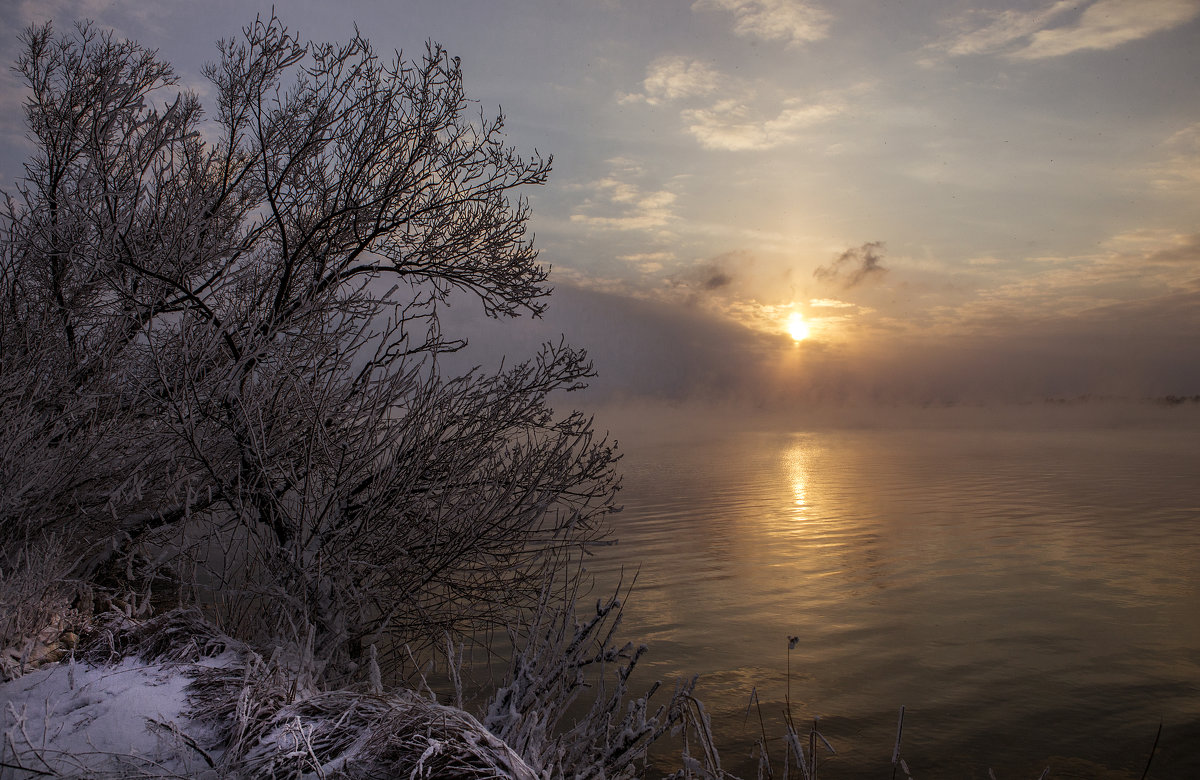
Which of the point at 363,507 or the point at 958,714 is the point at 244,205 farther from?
the point at 958,714

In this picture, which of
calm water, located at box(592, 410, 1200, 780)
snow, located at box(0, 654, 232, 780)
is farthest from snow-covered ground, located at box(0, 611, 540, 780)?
calm water, located at box(592, 410, 1200, 780)

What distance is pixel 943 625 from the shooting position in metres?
13.5

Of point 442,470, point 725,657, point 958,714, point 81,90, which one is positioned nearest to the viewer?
point 442,470

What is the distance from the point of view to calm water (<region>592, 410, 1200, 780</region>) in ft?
28.1

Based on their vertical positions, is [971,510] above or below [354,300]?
below

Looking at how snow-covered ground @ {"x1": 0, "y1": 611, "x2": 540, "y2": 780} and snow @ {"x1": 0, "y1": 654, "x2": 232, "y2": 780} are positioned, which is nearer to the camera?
snow-covered ground @ {"x1": 0, "y1": 611, "x2": 540, "y2": 780}

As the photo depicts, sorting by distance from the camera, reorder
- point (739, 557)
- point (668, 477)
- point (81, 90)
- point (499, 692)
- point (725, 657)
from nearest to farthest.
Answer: point (499, 692) < point (725, 657) < point (81, 90) < point (739, 557) < point (668, 477)

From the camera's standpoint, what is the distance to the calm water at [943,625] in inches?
338

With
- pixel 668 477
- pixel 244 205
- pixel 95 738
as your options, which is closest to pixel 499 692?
pixel 95 738

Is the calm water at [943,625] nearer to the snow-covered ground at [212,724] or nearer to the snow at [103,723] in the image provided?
the snow-covered ground at [212,724]

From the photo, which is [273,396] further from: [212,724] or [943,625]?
[943,625]

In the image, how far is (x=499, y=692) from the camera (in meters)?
4.09

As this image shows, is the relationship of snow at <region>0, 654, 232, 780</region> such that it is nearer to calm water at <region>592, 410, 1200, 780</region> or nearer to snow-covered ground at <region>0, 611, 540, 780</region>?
snow-covered ground at <region>0, 611, 540, 780</region>

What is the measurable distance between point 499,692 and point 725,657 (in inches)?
342
